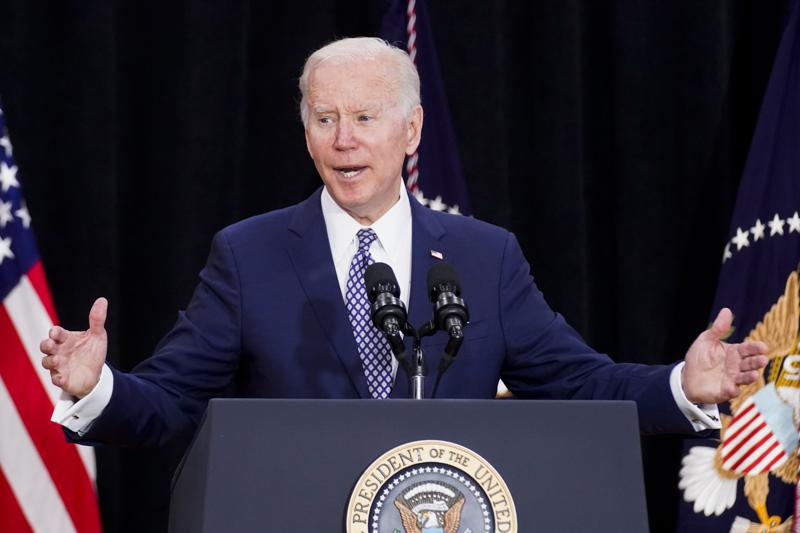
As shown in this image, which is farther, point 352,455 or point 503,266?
point 503,266

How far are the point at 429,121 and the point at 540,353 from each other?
1.50 metres

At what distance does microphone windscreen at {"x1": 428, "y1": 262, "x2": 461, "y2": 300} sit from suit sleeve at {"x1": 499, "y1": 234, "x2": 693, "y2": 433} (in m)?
0.59

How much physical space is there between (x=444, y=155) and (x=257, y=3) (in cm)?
90

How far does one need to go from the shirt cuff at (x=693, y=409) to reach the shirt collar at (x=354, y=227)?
0.76m

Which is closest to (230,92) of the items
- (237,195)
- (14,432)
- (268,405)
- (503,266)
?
(237,195)

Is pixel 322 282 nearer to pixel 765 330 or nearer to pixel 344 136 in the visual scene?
pixel 344 136

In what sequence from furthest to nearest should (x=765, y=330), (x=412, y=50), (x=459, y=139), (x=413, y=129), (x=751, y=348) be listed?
(x=459, y=139)
(x=412, y=50)
(x=765, y=330)
(x=413, y=129)
(x=751, y=348)

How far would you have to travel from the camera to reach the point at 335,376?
8.23ft

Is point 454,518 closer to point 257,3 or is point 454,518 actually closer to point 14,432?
point 14,432

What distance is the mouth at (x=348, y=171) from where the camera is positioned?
2.70 meters

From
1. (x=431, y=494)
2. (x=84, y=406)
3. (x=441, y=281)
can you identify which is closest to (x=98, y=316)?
(x=84, y=406)

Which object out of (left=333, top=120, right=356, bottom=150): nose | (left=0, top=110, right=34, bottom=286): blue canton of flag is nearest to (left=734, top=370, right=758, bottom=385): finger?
(left=333, top=120, right=356, bottom=150): nose

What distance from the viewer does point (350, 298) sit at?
8.62 ft

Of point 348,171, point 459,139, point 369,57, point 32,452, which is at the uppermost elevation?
point 459,139
